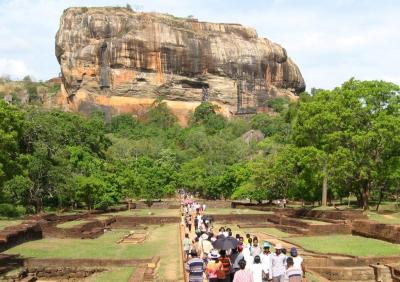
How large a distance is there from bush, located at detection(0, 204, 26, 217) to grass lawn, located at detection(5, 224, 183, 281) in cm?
972

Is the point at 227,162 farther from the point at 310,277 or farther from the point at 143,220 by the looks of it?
the point at 310,277

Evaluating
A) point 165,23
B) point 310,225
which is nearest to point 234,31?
point 165,23

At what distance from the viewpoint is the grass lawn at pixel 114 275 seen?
49.9ft

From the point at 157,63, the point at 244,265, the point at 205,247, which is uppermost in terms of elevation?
the point at 157,63

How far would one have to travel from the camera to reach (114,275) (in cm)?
1585

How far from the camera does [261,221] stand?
117 ft

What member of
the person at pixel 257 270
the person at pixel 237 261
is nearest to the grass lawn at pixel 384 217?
the person at pixel 237 261

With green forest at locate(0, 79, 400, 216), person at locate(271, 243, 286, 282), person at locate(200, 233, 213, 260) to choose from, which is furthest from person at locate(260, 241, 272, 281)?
green forest at locate(0, 79, 400, 216)

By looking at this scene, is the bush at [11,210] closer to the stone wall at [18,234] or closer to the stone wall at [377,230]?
the stone wall at [18,234]

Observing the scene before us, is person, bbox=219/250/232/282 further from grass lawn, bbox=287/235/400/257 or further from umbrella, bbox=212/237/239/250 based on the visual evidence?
grass lawn, bbox=287/235/400/257

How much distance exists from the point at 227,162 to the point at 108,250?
4693cm

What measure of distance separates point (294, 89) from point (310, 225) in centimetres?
8356

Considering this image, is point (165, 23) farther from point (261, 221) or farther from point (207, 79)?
point (261, 221)

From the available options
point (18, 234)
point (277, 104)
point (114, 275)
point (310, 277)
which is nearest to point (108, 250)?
point (18, 234)
